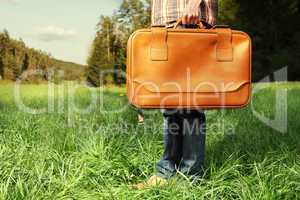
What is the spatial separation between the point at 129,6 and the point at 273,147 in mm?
23212

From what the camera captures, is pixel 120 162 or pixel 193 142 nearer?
pixel 193 142

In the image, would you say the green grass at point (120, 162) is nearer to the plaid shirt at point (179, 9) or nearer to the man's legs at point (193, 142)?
the man's legs at point (193, 142)

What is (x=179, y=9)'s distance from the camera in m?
2.80

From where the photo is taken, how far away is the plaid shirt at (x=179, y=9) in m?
2.73

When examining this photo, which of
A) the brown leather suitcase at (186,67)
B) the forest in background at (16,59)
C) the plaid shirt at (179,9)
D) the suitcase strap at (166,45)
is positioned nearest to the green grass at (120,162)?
the brown leather suitcase at (186,67)

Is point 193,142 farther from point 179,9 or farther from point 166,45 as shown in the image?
point 179,9

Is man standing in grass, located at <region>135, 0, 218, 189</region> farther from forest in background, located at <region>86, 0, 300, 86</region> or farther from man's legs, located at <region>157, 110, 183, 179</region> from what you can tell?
forest in background, located at <region>86, 0, 300, 86</region>

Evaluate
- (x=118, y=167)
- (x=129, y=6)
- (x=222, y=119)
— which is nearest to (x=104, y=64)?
(x=129, y=6)

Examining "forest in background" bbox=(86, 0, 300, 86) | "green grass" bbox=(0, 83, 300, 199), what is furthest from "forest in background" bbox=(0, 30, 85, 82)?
"green grass" bbox=(0, 83, 300, 199)

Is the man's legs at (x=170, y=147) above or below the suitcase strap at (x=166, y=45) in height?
below

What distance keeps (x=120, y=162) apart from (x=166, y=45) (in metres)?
0.88

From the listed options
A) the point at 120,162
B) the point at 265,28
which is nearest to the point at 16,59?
the point at 265,28

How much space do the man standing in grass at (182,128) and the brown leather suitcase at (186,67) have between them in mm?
130

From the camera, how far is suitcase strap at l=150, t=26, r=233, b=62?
2.69 metres
